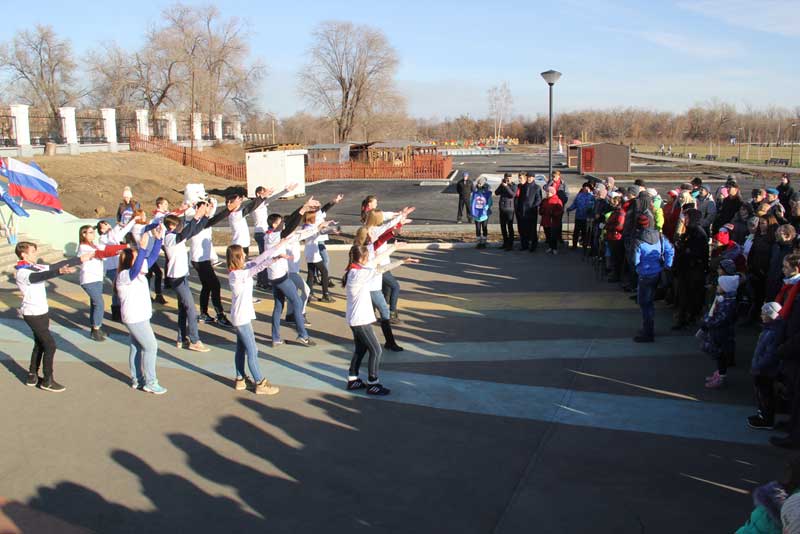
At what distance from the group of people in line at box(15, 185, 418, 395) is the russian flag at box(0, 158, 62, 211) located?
3.47 metres

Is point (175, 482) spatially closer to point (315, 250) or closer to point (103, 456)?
point (103, 456)

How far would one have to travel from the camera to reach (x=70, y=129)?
35312 millimetres

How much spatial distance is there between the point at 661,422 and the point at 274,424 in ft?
12.3

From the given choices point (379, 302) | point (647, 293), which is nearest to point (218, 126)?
point (379, 302)

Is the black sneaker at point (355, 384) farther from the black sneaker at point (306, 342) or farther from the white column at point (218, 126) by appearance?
the white column at point (218, 126)

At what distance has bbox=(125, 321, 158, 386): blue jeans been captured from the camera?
7285mm

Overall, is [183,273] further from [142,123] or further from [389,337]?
[142,123]

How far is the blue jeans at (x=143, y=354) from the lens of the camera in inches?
287

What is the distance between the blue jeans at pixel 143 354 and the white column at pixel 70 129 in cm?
3135

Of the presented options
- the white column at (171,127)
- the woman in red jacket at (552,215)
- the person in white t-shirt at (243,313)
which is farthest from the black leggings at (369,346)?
the white column at (171,127)

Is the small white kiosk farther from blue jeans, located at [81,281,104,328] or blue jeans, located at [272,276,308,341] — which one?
blue jeans, located at [272,276,308,341]

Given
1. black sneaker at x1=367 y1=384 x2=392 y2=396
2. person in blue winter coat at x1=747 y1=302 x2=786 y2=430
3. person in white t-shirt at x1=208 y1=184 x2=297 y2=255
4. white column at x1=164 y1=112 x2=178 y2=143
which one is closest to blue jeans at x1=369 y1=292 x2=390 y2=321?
black sneaker at x1=367 y1=384 x2=392 y2=396

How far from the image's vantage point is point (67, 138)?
35.5 meters

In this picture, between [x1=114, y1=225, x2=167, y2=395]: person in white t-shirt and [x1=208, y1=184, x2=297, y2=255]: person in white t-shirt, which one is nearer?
[x1=114, y1=225, x2=167, y2=395]: person in white t-shirt
